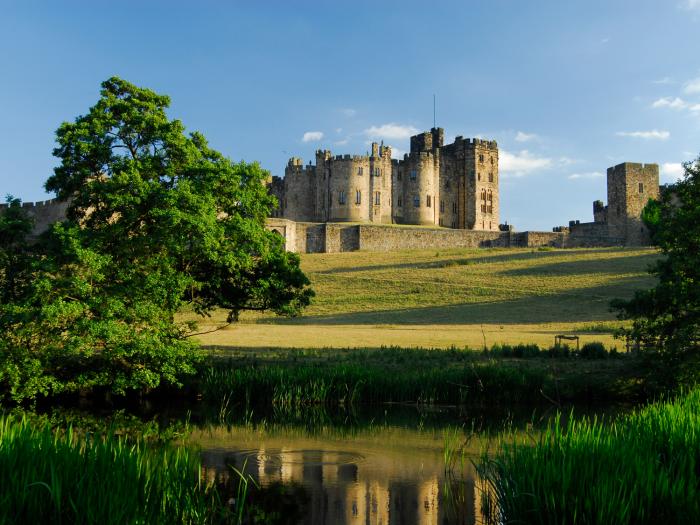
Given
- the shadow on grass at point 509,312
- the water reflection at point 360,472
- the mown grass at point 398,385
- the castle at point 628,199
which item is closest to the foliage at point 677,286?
the mown grass at point 398,385

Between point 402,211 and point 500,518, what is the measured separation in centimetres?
7692

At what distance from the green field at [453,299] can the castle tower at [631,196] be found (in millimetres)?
15081

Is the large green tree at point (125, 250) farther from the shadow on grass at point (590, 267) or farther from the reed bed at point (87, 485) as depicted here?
the shadow on grass at point (590, 267)

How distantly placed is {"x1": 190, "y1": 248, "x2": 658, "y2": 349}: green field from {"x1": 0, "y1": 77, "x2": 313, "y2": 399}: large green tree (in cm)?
868

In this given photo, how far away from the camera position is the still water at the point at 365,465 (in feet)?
36.9

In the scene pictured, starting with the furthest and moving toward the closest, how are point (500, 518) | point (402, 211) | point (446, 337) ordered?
1. point (402, 211)
2. point (446, 337)
3. point (500, 518)

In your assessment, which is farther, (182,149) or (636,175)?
(636,175)

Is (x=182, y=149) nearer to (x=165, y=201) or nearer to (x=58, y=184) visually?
(x=165, y=201)

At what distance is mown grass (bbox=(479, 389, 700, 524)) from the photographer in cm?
782

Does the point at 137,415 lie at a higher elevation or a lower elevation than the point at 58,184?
lower

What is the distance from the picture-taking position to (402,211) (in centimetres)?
8600

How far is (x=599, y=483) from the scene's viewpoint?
792 cm

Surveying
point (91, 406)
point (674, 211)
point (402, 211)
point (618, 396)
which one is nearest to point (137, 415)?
point (91, 406)

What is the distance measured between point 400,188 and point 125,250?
68.5 metres
